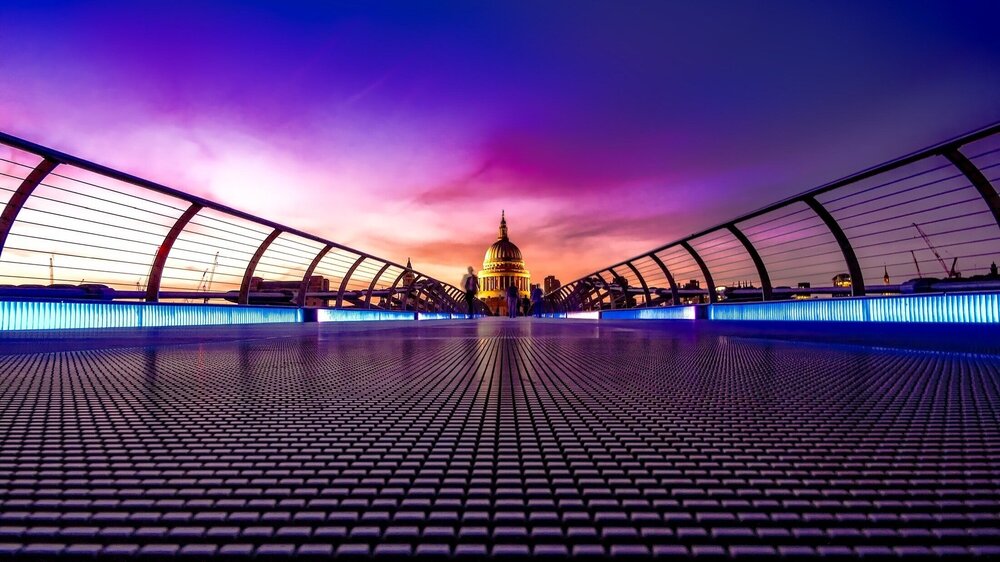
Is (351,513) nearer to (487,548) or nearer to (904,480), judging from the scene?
(487,548)

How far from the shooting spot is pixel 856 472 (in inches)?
29.5

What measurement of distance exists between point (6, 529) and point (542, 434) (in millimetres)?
799

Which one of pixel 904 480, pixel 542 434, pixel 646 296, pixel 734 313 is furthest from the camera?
pixel 646 296

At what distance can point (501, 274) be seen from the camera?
10269cm

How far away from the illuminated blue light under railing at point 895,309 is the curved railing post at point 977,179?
85 cm

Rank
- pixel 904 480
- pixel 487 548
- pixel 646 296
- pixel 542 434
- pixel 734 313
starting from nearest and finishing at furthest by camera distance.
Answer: pixel 487 548 → pixel 904 480 → pixel 542 434 → pixel 734 313 → pixel 646 296

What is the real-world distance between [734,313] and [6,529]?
9.09 metres

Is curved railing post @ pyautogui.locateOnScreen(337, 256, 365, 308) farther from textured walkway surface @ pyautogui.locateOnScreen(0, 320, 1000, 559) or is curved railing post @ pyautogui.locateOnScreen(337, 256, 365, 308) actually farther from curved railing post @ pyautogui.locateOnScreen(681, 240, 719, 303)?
textured walkway surface @ pyautogui.locateOnScreen(0, 320, 1000, 559)

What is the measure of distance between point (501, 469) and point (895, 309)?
5919mm

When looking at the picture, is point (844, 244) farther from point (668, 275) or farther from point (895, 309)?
point (668, 275)

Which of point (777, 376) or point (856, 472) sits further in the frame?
point (777, 376)

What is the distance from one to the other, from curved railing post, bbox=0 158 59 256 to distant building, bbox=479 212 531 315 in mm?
94188

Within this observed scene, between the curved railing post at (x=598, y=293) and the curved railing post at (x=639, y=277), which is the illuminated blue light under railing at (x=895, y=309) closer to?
the curved railing post at (x=639, y=277)

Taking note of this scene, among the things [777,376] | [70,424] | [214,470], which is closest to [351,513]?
[214,470]
